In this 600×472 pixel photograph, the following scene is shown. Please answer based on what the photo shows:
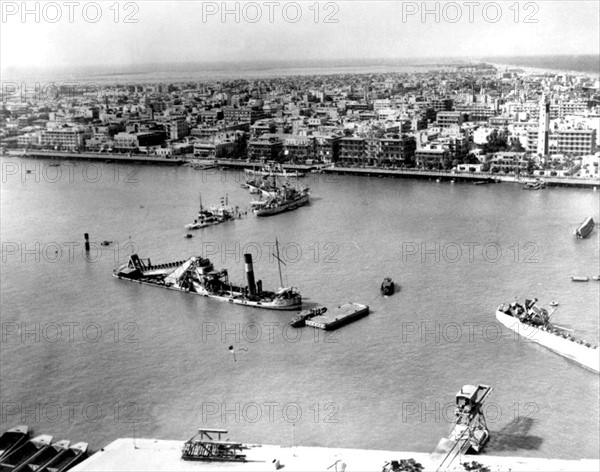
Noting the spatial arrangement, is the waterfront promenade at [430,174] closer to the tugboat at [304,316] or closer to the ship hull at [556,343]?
the ship hull at [556,343]

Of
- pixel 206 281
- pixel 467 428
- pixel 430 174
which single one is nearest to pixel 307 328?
pixel 206 281

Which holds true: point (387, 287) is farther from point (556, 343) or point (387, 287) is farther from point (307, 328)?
point (556, 343)

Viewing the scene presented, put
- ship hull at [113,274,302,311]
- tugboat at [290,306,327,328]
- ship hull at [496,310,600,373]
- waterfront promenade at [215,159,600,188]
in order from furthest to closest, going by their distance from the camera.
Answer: waterfront promenade at [215,159,600,188] → ship hull at [113,274,302,311] → tugboat at [290,306,327,328] → ship hull at [496,310,600,373]

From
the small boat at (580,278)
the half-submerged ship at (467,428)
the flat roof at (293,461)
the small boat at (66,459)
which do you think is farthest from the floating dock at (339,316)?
the small boat at (66,459)

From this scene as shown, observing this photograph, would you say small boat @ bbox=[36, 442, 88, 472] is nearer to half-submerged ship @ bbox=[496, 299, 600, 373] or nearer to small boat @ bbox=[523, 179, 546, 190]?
half-submerged ship @ bbox=[496, 299, 600, 373]

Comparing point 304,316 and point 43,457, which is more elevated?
point 304,316

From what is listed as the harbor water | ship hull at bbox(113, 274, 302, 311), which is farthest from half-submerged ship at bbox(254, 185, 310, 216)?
ship hull at bbox(113, 274, 302, 311)

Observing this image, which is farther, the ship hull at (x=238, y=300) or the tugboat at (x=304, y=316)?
the ship hull at (x=238, y=300)
